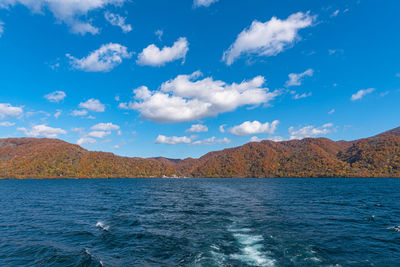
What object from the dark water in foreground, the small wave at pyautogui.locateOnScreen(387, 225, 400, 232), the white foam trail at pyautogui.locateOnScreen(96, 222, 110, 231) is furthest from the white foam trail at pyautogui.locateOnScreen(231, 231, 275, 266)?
the small wave at pyautogui.locateOnScreen(387, 225, 400, 232)

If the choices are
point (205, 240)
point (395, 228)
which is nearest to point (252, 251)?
point (205, 240)

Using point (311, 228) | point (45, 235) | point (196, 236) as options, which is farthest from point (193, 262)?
point (45, 235)

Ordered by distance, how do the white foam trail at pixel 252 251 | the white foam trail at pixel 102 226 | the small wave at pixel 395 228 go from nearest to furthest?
the white foam trail at pixel 252 251 → the small wave at pixel 395 228 → the white foam trail at pixel 102 226

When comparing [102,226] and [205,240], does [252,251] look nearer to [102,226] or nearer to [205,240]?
[205,240]

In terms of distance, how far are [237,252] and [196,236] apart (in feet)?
22.0

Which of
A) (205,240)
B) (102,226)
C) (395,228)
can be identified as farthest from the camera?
(102,226)

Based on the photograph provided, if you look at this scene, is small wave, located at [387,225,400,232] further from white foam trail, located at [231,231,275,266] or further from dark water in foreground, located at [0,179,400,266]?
white foam trail, located at [231,231,275,266]

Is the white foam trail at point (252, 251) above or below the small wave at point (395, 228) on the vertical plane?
above

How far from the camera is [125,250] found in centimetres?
2062

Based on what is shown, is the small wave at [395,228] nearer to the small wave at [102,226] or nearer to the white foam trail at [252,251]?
the white foam trail at [252,251]

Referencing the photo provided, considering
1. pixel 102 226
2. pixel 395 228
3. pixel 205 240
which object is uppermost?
pixel 205 240

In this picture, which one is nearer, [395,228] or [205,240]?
[205,240]

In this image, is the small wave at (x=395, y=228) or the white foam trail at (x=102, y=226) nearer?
the small wave at (x=395, y=228)

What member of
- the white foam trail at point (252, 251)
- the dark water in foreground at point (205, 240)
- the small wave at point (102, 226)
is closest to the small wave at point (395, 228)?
the dark water in foreground at point (205, 240)
